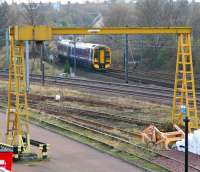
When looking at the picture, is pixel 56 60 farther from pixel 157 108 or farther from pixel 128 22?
pixel 157 108

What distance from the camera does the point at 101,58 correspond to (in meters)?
50.3

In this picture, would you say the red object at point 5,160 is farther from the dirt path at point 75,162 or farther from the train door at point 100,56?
the train door at point 100,56

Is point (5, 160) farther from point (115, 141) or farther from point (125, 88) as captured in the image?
point (125, 88)

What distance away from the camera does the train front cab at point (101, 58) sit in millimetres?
50312

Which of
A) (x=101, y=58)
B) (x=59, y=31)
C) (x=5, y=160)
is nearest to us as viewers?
(x=5, y=160)

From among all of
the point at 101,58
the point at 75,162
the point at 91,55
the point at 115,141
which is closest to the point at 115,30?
the point at 115,141

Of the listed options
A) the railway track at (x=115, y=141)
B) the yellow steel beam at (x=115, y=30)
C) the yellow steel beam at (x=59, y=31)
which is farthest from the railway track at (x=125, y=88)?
the yellow steel beam at (x=59, y=31)

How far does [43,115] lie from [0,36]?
4634cm

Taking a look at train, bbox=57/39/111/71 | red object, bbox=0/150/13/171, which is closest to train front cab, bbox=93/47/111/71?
train, bbox=57/39/111/71

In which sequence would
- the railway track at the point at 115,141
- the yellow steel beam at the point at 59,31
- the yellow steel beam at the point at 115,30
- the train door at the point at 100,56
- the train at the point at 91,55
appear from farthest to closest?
the train at the point at 91,55
the train door at the point at 100,56
the yellow steel beam at the point at 115,30
the yellow steel beam at the point at 59,31
the railway track at the point at 115,141

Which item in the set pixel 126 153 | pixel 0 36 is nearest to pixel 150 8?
pixel 0 36

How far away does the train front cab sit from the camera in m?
50.3

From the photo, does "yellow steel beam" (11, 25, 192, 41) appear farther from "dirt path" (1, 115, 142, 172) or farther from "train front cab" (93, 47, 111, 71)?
"train front cab" (93, 47, 111, 71)

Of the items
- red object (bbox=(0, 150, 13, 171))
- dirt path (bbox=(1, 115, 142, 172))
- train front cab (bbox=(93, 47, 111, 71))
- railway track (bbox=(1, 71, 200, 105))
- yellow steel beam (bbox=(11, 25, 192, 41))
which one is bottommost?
dirt path (bbox=(1, 115, 142, 172))
